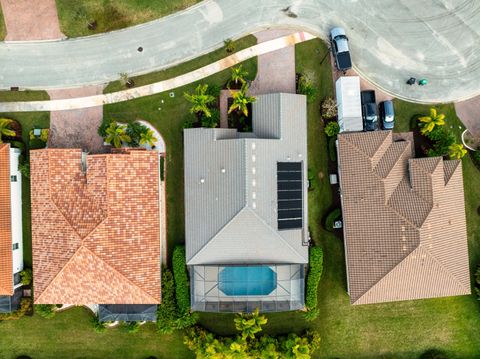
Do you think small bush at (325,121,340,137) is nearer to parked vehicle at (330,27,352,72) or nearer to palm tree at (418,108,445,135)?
parked vehicle at (330,27,352,72)

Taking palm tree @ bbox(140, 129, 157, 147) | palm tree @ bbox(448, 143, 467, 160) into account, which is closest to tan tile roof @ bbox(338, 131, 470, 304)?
palm tree @ bbox(448, 143, 467, 160)

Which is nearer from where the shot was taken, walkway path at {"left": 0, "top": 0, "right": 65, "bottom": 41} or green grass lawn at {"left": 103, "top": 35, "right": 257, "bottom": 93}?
walkway path at {"left": 0, "top": 0, "right": 65, "bottom": 41}

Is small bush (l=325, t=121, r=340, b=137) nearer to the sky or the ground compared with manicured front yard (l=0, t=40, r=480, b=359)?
nearer to the sky

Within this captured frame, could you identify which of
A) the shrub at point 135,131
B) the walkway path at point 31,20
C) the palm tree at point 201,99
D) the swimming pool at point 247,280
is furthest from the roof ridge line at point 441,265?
the walkway path at point 31,20

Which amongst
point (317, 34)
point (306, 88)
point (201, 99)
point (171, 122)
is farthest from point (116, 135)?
point (317, 34)

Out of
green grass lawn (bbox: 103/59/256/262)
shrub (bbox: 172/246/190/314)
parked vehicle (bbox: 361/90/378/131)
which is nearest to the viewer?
shrub (bbox: 172/246/190/314)

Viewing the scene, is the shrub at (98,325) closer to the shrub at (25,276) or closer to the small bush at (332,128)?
the shrub at (25,276)

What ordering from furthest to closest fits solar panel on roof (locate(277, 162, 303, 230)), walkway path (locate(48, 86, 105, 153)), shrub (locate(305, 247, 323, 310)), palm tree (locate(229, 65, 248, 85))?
walkway path (locate(48, 86, 105, 153)), shrub (locate(305, 247, 323, 310)), palm tree (locate(229, 65, 248, 85)), solar panel on roof (locate(277, 162, 303, 230))

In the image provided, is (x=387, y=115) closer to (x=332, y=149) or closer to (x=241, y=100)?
(x=332, y=149)
